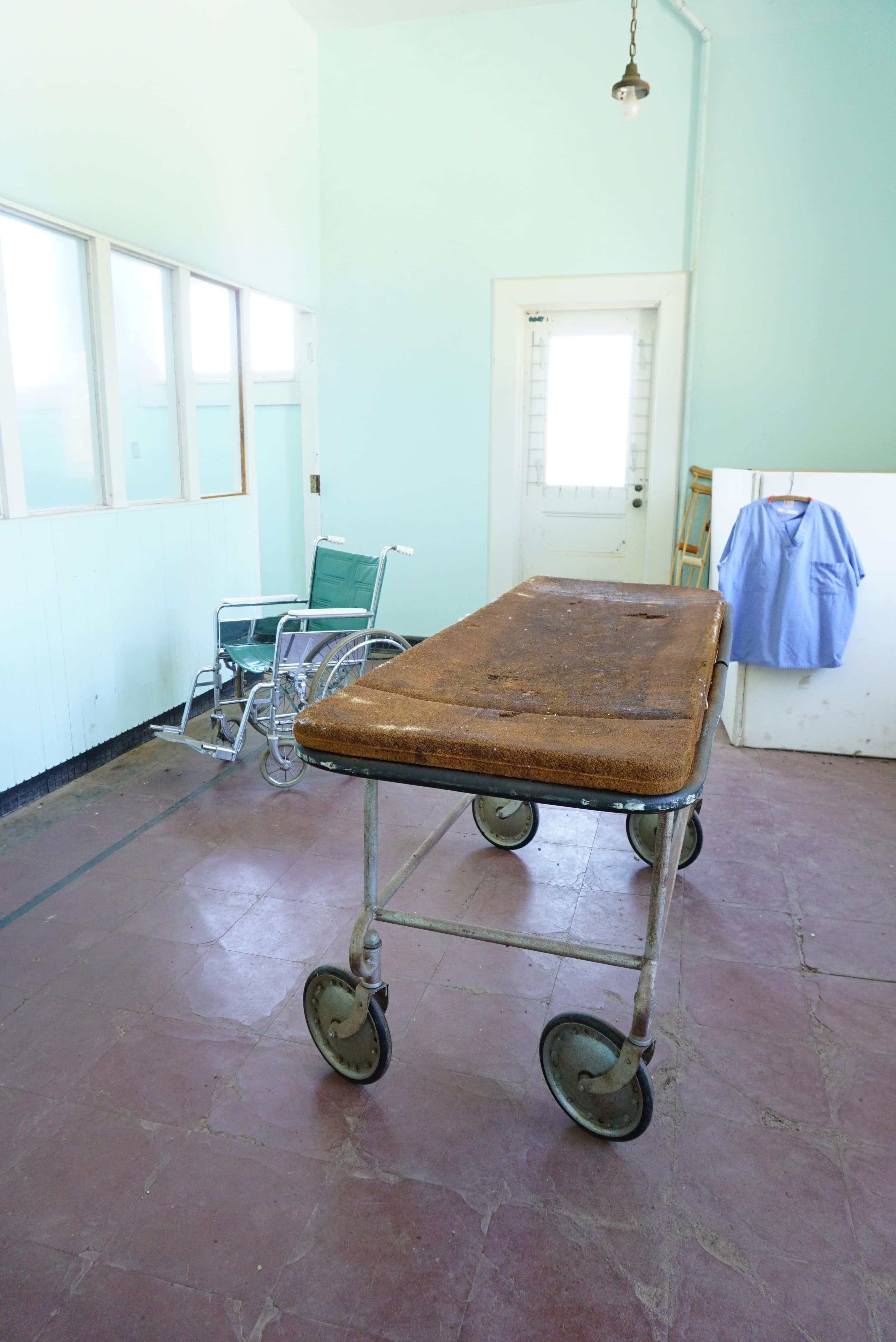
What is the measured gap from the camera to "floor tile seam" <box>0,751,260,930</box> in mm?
2594

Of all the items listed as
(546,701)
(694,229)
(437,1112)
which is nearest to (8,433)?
(546,701)

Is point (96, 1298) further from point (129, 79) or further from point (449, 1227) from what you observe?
point (129, 79)

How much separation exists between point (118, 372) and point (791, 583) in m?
2.87

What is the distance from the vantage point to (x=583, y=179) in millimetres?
4871

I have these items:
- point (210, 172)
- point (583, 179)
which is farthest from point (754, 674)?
point (210, 172)

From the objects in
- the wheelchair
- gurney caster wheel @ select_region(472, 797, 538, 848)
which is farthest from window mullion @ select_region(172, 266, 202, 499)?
gurney caster wheel @ select_region(472, 797, 538, 848)

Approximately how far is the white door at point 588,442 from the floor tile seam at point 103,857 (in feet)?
8.73

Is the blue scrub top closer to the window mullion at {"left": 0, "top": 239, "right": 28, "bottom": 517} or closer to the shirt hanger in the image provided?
the shirt hanger

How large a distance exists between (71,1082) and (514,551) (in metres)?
4.03

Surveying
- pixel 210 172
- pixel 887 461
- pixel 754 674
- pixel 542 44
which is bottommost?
pixel 754 674

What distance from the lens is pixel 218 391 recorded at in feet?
15.8

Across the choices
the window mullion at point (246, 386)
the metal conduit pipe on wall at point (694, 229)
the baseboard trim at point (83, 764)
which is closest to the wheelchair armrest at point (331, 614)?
the baseboard trim at point (83, 764)

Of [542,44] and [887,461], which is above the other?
[542,44]

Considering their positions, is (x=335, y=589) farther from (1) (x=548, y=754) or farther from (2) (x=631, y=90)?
(1) (x=548, y=754)
